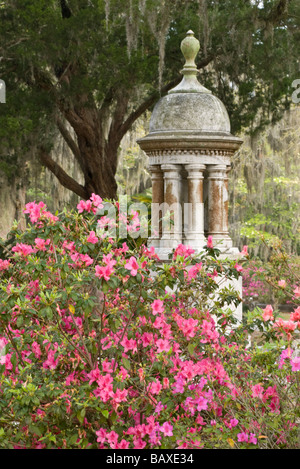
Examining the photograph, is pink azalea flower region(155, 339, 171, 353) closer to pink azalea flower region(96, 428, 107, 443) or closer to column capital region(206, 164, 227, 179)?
pink azalea flower region(96, 428, 107, 443)

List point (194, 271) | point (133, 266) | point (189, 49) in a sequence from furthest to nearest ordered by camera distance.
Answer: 1. point (189, 49)
2. point (194, 271)
3. point (133, 266)

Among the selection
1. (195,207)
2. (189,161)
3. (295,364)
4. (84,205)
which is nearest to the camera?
(295,364)

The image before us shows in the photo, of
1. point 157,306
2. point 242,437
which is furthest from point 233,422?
point 157,306

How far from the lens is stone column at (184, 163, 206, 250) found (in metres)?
7.46

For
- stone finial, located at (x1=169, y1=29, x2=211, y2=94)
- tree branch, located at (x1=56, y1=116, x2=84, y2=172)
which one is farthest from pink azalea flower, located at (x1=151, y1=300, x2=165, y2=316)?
tree branch, located at (x1=56, y1=116, x2=84, y2=172)

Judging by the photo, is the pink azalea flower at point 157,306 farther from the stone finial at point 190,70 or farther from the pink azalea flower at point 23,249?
the stone finial at point 190,70

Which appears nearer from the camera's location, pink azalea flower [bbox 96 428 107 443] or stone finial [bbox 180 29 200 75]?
pink azalea flower [bbox 96 428 107 443]

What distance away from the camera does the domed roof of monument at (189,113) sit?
7.43 meters

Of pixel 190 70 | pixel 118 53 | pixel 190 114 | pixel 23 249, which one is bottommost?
pixel 23 249

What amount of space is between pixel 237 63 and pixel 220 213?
4378mm

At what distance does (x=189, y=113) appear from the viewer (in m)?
7.43

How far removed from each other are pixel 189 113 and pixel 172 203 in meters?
1.00

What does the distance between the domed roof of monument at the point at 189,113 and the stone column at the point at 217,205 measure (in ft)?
1.67

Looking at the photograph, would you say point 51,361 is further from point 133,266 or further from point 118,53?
point 118,53
